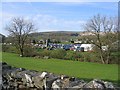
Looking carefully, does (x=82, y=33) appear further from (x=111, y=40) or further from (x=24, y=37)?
(x=24, y=37)

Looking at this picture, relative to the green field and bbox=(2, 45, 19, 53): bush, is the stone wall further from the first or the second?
bbox=(2, 45, 19, 53): bush

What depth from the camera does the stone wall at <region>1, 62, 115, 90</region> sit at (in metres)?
6.99

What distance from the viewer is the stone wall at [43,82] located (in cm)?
699

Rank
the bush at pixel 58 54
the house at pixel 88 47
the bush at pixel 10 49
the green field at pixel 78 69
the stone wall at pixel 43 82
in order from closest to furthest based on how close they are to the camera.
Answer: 1. the stone wall at pixel 43 82
2. the green field at pixel 78 69
3. the bush at pixel 58 54
4. the house at pixel 88 47
5. the bush at pixel 10 49

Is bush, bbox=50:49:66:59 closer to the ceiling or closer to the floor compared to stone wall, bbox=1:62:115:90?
closer to the floor

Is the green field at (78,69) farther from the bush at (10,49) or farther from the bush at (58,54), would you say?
the bush at (10,49)

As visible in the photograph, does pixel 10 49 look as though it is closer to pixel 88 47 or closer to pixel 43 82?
pixel 88 47

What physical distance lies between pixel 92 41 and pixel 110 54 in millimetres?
2569

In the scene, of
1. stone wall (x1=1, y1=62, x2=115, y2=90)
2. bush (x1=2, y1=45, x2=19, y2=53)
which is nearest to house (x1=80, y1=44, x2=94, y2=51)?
bush (x1=2, y1=45, x2=19, y2=53)

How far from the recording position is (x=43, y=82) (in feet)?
27.1

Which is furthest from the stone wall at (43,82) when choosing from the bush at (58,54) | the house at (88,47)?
the house at (88,47)

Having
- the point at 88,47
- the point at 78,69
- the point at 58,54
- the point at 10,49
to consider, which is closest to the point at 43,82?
the point at 78,69

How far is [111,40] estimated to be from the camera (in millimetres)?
26844

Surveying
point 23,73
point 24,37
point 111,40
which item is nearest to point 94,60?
point 111,40
